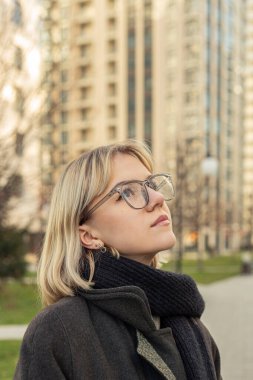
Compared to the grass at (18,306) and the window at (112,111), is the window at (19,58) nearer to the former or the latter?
the grass at (18,306)

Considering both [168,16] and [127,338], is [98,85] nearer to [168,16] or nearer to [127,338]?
[168,16]

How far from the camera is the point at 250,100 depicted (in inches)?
4665

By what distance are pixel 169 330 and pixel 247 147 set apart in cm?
11594

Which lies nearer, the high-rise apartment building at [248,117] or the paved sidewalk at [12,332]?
the paved sidewalk at [12,332]

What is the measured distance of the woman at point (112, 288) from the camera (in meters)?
1.78

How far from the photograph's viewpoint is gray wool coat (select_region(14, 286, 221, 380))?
1751 millimetres

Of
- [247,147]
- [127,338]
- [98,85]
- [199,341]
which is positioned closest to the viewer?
[127,338]

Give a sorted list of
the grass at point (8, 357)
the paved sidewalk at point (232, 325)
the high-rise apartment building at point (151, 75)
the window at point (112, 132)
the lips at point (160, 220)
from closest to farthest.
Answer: the lips at point (160, 220), the grass at point (8, 357), the paved sidewalk at point (232, 325), the high-rise apartment building at point (151, 75), the window at point (112, 132)

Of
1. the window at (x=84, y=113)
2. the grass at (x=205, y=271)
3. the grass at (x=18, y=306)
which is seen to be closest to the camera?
the grass at (x=18, y=306)

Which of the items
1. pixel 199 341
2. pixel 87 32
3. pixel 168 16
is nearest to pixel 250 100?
pixel 168 16

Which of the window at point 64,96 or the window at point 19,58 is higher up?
the window at point 19,58

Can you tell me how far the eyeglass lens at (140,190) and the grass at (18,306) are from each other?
892 centimetres

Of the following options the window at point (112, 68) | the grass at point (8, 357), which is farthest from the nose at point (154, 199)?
the window at point (112, 68)

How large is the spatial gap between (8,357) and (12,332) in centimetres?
251
